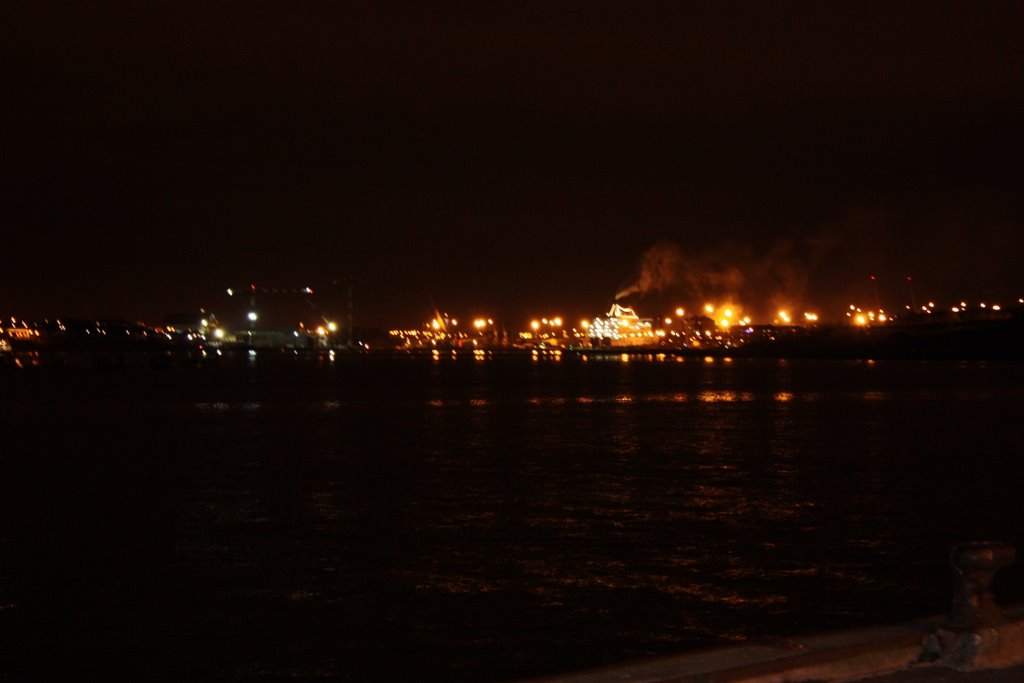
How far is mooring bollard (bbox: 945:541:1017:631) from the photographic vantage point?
19.1ft

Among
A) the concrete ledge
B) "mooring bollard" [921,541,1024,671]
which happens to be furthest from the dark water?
"mooring bollard" [921,541,1024,671]

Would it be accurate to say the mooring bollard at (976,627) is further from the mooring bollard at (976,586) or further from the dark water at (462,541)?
the dark water at (462,541)

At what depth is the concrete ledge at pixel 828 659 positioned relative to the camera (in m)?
5.41

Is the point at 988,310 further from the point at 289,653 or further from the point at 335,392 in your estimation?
the point at 289,653

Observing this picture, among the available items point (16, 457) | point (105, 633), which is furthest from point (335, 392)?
point (105, 633)

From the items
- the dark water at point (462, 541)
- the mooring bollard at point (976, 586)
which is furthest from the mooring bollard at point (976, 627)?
the dark water at point (462, 541)

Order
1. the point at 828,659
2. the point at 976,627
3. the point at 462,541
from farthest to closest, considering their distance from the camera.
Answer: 1. the point at 462,541
2. the point at 976,627
3. the point at 828,659

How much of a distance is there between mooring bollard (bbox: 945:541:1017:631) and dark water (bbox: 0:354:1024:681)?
3.34 meters

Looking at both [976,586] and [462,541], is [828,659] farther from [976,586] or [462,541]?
[462,541]

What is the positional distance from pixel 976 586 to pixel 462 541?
8.18 metres

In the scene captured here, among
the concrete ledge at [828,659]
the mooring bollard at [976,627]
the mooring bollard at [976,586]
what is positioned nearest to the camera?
the concrete ledge at [828,659]

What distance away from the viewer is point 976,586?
19.4 feet

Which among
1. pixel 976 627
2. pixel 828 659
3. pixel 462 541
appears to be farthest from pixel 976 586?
pixel 462 541

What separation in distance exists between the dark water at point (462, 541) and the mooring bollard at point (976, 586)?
3342mm
